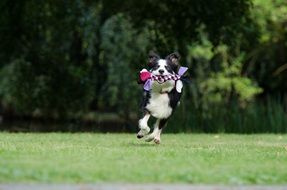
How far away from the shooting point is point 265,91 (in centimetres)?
4391

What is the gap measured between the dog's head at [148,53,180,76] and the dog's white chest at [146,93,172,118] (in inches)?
20.7

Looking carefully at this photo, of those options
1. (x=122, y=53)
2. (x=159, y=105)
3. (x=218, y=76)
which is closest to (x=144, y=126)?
(x=159, y=105)

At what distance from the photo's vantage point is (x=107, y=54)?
30.4 m

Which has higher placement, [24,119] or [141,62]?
[141,62]

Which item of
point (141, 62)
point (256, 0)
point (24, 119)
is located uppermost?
point (256, 0)

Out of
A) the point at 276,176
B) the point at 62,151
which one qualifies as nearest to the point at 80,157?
the point at 62,151

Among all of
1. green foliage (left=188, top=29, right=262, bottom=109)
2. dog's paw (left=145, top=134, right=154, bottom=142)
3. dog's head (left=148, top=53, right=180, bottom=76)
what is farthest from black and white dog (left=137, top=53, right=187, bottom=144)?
green foliage (left=188, top=29, right=262, bottom=109)

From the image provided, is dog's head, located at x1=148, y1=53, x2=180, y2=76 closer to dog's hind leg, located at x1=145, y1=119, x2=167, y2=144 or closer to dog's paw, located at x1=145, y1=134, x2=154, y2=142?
dog's hind leg, located at x1=145, y1=119, x2=167, y2=144

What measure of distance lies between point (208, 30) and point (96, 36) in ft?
15.6

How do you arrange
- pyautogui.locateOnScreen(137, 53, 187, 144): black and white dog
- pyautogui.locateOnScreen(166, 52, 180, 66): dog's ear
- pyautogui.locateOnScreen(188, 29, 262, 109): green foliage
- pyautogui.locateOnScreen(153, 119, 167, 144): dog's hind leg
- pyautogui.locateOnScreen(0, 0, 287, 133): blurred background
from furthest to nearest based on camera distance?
pyautogui.locateOnScreen(188, 29, 262, 109): green foliage → pyautogui.locateOnScreen(0, 0, 287, 133): blurred background → pyautogui.locateOnScreen(153, 119, 167, 144): dog's hind leg → pyautogui.locateOnScreen(166, 52, 180, 66): dog's ear → pyautogui.locateOnScreen(137, 53, 187, 144): black and white dog

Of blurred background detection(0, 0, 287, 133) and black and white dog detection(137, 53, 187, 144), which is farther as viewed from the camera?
blurred background detection(0, 0, 287, 133)

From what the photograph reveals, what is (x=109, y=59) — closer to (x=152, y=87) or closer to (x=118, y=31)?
(x=118, y=31)

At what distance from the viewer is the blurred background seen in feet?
89.8

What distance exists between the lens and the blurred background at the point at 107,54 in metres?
27.4
